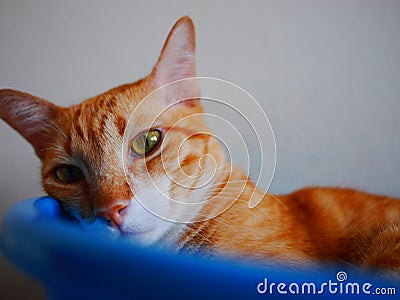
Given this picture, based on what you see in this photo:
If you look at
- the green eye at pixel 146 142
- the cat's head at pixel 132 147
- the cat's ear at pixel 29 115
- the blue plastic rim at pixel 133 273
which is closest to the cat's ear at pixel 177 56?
the cat's head at pixel 132 147

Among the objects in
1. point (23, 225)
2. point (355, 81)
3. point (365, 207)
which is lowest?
point (23, 225)

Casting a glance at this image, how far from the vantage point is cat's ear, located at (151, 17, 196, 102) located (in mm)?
917

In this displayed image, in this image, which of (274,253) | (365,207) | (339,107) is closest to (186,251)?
(274,253)

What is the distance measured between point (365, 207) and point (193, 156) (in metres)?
0.44

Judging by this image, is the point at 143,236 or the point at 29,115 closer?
the point at 143,236

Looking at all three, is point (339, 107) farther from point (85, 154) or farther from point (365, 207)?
point (85, 154)

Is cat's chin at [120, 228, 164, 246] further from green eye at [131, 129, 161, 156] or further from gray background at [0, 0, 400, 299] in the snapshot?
gray background at [0, 0, 400, 299]

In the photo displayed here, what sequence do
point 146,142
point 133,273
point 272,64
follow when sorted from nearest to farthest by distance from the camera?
point 133,273
point 146,142
point 272,64

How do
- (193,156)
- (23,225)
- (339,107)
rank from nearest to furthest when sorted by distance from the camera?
(23,225) < (193,156) < (339,107)

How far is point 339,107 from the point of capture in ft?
3.75

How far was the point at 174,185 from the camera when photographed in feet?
2.79

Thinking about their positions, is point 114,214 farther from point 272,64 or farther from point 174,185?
point 272,64

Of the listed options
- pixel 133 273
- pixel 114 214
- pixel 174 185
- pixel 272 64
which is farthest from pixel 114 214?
pixel 272 64

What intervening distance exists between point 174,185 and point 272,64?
1.46 ft
